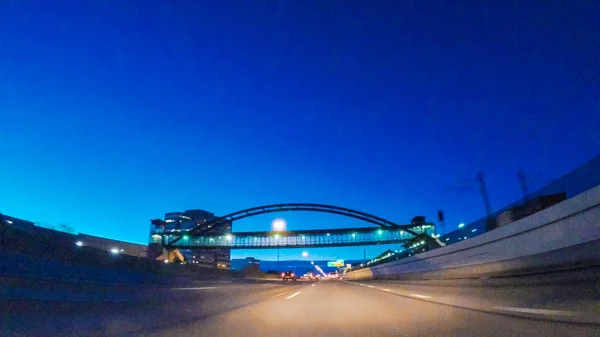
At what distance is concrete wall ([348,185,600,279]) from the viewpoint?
29.8 ft

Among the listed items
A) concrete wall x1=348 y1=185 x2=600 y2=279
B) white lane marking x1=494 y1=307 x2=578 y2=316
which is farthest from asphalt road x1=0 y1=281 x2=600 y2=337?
concrete wall x1=348 y1=185 x2=600 y2=279

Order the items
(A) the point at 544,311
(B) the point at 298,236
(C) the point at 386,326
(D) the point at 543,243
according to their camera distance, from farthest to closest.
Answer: (B) the point at 298,236 < (D) the point at 543,243 < (C) the point at 386,326 < (A) the point at 544,311

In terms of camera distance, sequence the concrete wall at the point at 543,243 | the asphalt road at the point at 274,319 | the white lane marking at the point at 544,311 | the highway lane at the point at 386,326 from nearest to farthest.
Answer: the asphalt road at the point at 274,319 < the highway lane at the point at 386,326 < the white lane marking at the point at 544,311 < the concrete wall at the point at 543,243

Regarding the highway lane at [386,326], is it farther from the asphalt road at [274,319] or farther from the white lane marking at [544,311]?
the white lane marking at [544,311]

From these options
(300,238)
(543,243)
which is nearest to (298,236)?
(300,238)

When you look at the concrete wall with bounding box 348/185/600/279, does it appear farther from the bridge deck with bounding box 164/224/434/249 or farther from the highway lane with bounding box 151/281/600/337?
the bridge deck with bounding box 164/224/434/249

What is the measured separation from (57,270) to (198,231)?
10843 centimetres

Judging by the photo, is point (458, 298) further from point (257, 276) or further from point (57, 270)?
point (257, 276)

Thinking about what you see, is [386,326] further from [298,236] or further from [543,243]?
[298,236]

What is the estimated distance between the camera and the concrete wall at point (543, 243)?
9086mm

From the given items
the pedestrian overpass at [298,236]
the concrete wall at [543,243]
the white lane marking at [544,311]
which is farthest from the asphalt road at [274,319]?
the pedestrian overpass at [298,236]

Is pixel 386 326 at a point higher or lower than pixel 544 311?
lower

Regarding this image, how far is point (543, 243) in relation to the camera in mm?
12211

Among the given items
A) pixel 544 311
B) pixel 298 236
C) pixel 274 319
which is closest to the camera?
pixel 544 311
